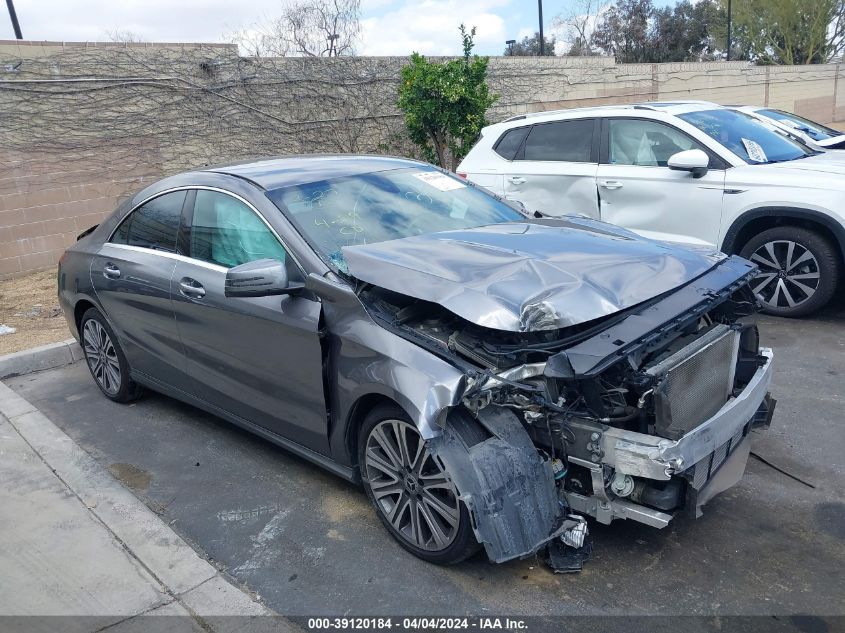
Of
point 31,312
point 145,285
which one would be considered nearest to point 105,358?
point 145,285

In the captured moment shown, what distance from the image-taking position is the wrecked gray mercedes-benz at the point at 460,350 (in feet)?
9.71

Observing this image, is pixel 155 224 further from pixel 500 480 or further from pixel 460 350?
pixel 500 480

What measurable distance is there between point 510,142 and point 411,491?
553cm

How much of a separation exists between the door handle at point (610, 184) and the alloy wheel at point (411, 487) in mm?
4560

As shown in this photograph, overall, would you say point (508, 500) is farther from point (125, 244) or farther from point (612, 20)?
point (612, 20)

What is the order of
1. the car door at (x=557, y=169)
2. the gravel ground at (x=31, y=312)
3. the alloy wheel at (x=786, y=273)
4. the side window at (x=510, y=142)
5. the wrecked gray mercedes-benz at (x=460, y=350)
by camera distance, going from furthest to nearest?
the side window at (x=510, y=142), the car door at (x=557, y=169), the gravel ground at (x=31, y=312), the alloy wheel at (x=786, y=273), the wrecked gray mercedes-benz at (x=460, y=350)

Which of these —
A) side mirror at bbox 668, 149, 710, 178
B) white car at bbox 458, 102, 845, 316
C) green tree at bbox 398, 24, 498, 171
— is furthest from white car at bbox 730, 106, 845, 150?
green tree at bbox 398, 24, 498, 171

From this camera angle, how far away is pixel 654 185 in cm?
677

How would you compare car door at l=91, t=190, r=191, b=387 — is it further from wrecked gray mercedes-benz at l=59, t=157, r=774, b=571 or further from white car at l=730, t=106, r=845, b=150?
white car at l=730, t=106, r=845, b=150

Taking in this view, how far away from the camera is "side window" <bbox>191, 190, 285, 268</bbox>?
154 inches

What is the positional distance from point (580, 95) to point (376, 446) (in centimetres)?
1696

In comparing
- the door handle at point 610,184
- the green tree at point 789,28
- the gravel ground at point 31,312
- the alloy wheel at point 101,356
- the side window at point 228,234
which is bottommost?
the gravel ground at point 31,312

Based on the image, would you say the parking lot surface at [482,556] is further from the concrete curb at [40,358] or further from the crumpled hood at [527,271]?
the concrete curb at [40,358]

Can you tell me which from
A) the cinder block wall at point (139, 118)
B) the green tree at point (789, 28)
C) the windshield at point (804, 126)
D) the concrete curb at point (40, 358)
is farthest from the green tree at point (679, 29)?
the concrete curb at point (40, 358)
